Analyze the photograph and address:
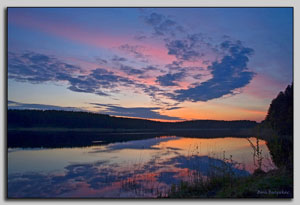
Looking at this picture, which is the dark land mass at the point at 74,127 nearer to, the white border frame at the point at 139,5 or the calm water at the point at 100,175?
the white border frame at the point at 139,5

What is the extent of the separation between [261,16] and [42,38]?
5.14 metres

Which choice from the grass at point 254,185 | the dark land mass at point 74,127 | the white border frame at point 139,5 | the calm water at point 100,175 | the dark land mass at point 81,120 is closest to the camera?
the grass at point 254,185

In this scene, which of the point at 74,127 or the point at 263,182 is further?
the point at 74,127

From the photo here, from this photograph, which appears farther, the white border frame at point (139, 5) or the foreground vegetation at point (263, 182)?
the white border frame at point (139, 5)

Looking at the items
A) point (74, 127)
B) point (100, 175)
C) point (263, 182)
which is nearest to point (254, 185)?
point (263, 182)

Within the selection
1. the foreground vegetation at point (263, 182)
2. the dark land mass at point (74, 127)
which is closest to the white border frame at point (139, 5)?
the foreground vegetation at point (263, 182)

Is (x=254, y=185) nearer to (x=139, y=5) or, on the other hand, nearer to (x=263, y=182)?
(x=263, y=182)

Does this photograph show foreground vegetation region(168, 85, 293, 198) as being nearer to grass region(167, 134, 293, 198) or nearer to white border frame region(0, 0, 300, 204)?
grass region(167, 134, 293, 198)

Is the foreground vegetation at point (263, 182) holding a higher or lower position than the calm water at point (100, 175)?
higher

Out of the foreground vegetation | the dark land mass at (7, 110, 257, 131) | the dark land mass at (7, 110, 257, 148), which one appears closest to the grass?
the foreground vegetation

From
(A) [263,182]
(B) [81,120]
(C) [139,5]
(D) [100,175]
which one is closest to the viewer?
(A) [263,182]

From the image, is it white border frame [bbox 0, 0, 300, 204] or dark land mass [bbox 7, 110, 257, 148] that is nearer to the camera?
white border frame [bbox 0, 0, 300, 204]

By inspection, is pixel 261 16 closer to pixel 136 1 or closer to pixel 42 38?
pixel 136 1

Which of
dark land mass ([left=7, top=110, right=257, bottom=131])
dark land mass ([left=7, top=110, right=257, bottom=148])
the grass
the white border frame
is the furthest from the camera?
dark land mass ([left=7, top=110, right=257, bottom=148])
